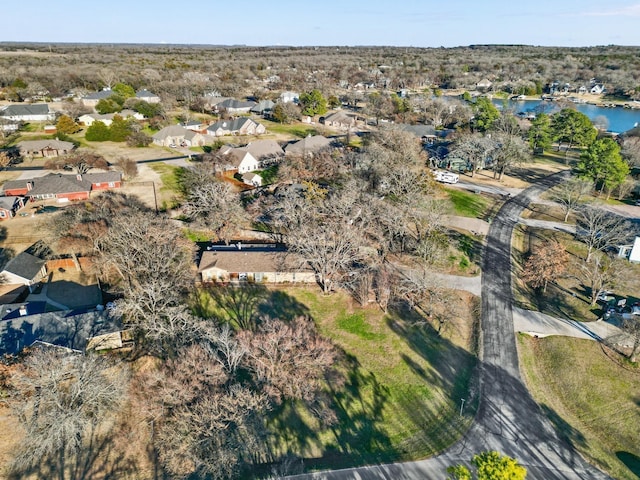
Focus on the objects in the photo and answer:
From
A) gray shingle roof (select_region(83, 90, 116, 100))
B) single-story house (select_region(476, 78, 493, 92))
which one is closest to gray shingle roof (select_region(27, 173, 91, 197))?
gray shingle roof (select_region(83, 90, 116, 100))

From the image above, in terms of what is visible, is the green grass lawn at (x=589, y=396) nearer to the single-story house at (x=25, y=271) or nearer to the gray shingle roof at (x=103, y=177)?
the single-story house at (x=25, y=271)

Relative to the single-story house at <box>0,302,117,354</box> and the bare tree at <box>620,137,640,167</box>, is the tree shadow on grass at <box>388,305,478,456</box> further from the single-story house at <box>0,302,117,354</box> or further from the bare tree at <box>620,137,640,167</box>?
the bare tree at <box>620,137,640,167</box>

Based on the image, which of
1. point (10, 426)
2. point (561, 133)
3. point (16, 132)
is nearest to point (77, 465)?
point (10, 426)

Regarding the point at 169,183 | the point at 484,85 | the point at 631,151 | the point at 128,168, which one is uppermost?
the point at 484,85

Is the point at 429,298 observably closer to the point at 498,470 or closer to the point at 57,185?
the point at 498,470

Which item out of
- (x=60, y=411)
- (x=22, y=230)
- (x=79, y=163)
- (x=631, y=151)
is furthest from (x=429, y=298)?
(x=79, y=163)

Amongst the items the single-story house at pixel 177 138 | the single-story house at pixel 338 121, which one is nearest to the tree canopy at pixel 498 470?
the single-story house at pixel 177 138
